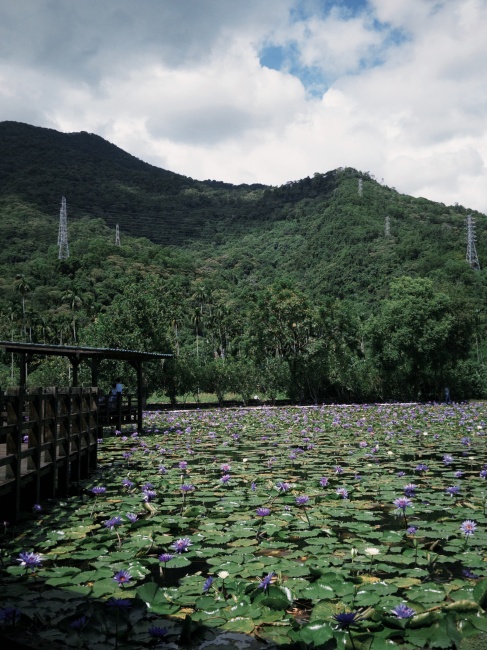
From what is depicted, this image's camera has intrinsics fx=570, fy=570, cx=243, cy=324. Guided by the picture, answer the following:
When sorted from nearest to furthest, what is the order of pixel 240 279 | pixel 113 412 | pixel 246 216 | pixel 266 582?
→ pixel 266 582
pixel 113 412
pixel 240 279
pixel 246 216

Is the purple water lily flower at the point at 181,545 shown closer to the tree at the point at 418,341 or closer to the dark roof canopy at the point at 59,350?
the dark roof canopy at the point at 59,350

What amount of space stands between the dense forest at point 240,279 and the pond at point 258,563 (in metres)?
22.7

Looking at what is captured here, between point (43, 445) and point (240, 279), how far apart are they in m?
70.6

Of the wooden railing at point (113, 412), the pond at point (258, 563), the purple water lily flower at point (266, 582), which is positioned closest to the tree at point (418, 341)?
the wooden railing at point (113, 412)

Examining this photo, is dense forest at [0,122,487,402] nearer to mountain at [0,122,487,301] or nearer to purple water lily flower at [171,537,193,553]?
mountain at [0,122,487,301]

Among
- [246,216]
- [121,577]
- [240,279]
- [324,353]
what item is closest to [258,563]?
[121,577]

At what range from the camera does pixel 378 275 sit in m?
63.8

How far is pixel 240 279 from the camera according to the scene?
76.8 meters

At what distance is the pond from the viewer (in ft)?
9.16

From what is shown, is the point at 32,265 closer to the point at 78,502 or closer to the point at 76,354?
the point at 76,354

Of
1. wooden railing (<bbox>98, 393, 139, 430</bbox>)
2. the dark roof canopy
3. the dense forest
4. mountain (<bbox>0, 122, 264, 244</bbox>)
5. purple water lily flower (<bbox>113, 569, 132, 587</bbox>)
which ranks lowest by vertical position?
purple water lily flower (<bbox>113, 569, 132, 587</bbox>)

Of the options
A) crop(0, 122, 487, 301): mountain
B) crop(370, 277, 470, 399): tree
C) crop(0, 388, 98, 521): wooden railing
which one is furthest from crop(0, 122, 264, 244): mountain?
crop(0, 388, 98, 521): wooden railing

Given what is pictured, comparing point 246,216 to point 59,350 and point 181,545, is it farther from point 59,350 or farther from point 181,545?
point 181,545

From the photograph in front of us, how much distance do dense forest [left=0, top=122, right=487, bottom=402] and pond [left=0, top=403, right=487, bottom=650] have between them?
74.3 feet
